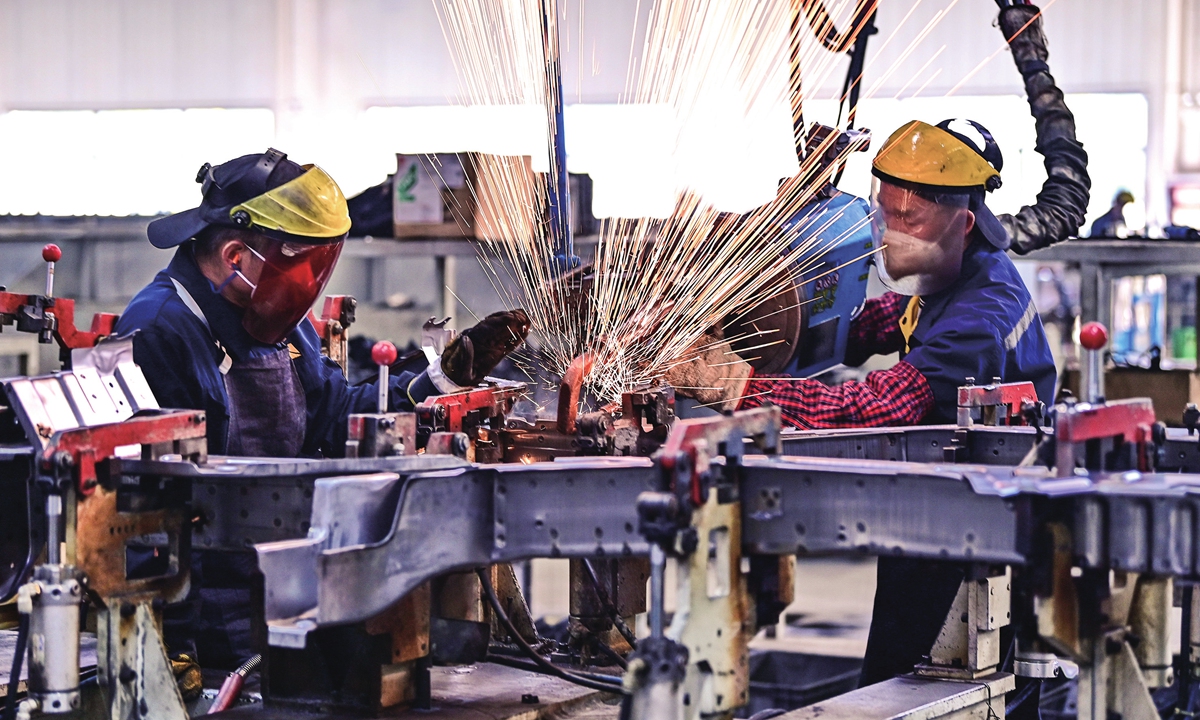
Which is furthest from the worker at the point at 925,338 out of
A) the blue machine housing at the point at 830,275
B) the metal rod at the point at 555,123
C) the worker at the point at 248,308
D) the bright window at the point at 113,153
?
the bright window at the point at 113,153

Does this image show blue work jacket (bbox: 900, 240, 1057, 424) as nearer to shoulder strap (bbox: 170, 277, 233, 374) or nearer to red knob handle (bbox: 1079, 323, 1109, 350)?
red knob handle (bbox: 1079, 323, 1109, 350)

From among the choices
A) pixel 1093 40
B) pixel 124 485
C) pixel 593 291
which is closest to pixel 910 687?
pixel 593 291

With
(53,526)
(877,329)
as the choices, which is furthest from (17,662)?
(877,329)

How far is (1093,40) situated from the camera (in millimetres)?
14094

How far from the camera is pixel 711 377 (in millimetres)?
4410

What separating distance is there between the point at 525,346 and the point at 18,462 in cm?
160

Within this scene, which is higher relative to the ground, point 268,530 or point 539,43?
point 539,43

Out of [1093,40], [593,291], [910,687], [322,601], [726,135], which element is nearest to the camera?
[322,601]

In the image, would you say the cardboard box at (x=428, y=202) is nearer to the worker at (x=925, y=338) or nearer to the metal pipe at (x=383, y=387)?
the worker at (x=925, y=338)

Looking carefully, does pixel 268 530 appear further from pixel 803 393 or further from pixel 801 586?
pixel 801 586

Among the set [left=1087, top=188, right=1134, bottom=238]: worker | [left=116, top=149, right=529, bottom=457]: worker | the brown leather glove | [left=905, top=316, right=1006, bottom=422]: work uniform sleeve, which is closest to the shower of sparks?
the brown leather glove

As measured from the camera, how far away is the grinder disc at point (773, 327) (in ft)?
15.1

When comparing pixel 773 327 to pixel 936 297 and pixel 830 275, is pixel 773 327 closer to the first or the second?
pixel 830 275


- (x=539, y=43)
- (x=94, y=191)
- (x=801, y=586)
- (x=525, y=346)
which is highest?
(x=94, y=191)
